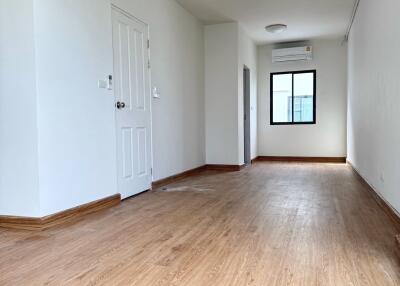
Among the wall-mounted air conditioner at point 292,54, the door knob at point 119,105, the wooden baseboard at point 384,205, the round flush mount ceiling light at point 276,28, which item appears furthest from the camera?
the wall-mounted air conditioner at point 292,54

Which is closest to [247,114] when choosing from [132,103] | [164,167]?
[164,167]

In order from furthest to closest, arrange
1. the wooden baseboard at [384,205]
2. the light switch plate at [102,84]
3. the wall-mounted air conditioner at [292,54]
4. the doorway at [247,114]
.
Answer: the wall-mounted air conditioner at [292,54] < the doorway at [247,114] < the light switch plate at [102,84] < the wooden baseboard at [384,205]

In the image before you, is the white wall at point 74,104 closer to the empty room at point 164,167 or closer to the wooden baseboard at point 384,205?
the empty room at point 164,167

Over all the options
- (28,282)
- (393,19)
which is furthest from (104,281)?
(393,19)

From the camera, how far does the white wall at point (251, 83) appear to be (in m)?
6.23

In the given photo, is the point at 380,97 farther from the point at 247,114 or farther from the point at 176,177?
the point at 247,114

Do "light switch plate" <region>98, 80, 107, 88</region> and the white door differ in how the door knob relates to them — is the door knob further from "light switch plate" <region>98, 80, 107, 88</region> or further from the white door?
"light switch plate" <region>98, 80, 107, 88</region>

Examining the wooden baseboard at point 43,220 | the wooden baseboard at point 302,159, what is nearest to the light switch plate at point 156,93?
the wooden baseboard at point 43,220

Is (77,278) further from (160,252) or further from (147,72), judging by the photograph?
(147,72)

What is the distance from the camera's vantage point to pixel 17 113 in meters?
2.62

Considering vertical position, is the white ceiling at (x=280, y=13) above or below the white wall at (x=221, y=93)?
above

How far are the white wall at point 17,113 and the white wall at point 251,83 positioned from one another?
4113 mm

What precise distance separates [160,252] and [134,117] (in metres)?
2.07

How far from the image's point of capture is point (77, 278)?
1.74 m
